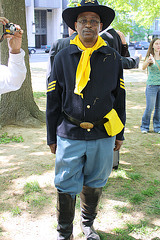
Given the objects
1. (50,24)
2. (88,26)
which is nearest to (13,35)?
(88,26)

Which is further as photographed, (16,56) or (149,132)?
(149,132)

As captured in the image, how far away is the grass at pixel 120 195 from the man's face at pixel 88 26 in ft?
5.89

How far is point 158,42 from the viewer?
576 cm

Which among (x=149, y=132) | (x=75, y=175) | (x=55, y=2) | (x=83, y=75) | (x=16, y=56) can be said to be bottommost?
(x=149, y=132)

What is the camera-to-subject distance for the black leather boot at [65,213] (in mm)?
2480

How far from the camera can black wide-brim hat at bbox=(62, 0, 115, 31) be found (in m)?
2.36

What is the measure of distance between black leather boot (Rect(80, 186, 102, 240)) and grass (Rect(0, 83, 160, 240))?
12 centimetres

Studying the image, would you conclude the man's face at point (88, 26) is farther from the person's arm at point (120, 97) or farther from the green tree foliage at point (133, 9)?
the green tree foliage at point (133, 9)

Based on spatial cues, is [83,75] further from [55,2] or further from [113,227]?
[55,2]

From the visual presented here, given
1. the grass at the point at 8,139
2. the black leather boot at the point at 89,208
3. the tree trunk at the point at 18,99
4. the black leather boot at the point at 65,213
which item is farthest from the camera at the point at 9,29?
the tree trunk at the point at 18,99

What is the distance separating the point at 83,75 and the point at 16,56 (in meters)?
0.55

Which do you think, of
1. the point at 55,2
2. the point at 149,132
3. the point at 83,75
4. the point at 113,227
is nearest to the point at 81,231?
the point at 113,227

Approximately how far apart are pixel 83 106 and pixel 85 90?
0.13m

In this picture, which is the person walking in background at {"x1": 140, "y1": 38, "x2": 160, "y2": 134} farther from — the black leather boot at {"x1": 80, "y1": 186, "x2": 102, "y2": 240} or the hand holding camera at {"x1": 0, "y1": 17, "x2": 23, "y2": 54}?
the hand holding camera at {"x1": 0, "y1": 17, "x2": 23, "y2": 54}
